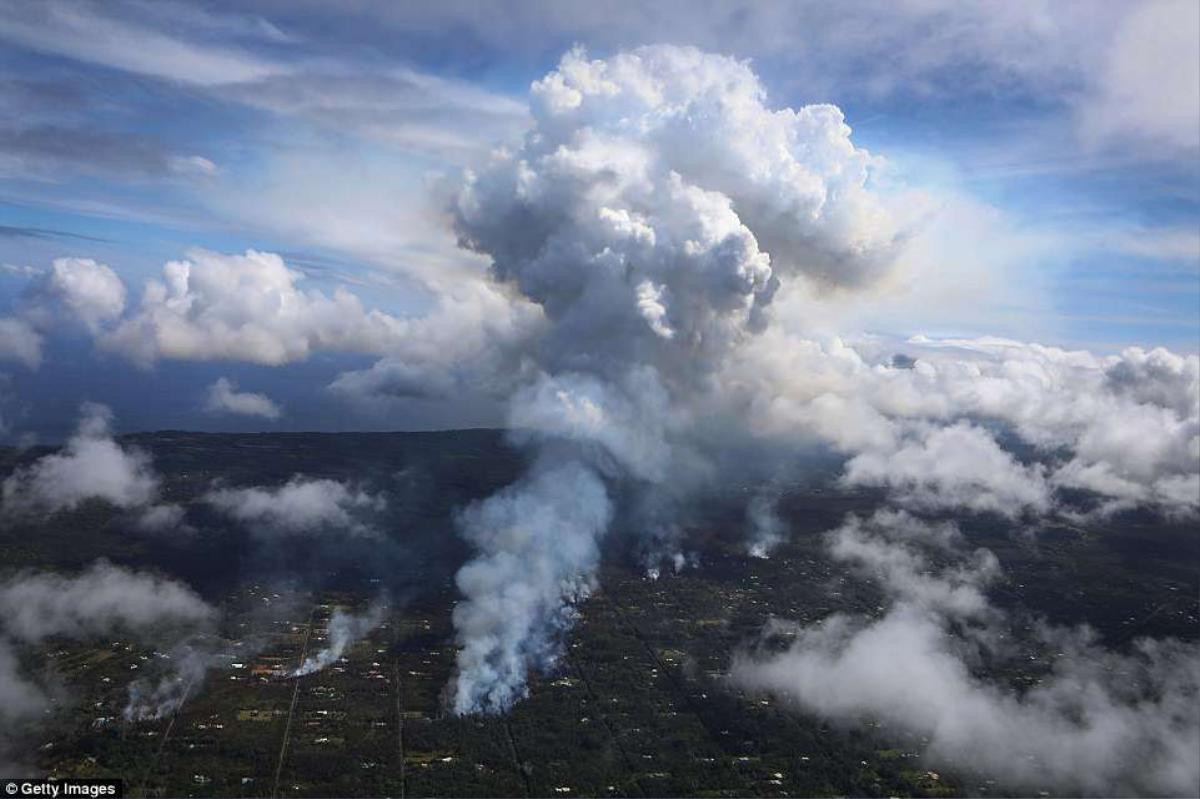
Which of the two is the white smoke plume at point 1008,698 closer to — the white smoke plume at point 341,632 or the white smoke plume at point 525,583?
the white smoke plume at point 525,583

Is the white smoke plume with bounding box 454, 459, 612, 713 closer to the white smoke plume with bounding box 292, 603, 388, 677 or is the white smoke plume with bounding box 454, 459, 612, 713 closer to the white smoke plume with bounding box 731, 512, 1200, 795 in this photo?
the white smoke plume with bounding box 292, 603, 388, 677

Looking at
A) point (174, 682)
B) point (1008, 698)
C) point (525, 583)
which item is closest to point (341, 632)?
point (174, 682)

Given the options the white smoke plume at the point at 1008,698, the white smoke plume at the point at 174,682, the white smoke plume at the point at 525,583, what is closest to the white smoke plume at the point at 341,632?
the white smoke plume at the point at 174,682

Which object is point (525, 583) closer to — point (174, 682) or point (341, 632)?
point (341, 632)

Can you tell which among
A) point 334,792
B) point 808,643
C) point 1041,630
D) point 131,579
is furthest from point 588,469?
point 1041,630

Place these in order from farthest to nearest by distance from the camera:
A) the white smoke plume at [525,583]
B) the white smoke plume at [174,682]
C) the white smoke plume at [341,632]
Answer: the white smoke plume at [341,632], the white smoke plume at [525,583], the white smoke plume at [174,682]
